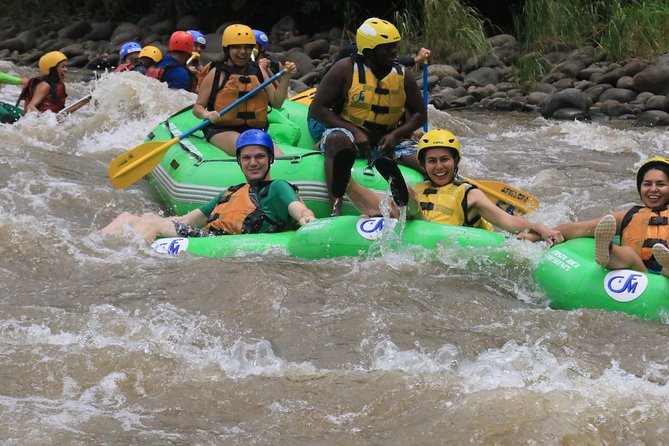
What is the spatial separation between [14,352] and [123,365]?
0.50 meters

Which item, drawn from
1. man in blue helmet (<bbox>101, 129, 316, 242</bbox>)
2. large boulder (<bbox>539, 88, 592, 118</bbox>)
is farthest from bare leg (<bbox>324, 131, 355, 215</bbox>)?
large boulder (<bbox>539, 88, 592, 118</bbox>)

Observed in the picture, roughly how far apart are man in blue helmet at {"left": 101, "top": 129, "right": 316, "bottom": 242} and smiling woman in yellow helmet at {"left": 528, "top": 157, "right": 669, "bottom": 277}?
5.67 feet

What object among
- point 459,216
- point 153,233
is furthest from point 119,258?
point 459,216

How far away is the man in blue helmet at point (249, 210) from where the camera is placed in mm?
6383

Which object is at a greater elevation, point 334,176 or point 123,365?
Answer: point 334,176

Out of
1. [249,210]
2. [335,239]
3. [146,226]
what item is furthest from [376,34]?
[146,226]

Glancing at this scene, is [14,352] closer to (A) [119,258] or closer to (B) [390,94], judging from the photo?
(A) [119,258]

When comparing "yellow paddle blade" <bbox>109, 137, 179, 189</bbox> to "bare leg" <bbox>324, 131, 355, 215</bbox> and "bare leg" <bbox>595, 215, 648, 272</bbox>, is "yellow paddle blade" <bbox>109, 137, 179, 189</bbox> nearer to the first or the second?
"bare leg" <bbox>324, 131, 355, 215</bbox>

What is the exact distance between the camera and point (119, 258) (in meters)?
6.05

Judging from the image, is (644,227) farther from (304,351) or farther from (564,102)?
(564,102)

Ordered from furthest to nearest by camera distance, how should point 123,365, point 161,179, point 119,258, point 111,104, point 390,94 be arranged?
point 111,104, point 161,179, point 390,94, point 119,258, point 123,365

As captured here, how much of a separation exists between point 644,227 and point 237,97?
11.8ft

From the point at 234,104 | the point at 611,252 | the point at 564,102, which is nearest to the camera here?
Answer: the point at 611,252

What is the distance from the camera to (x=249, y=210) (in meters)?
6.43
